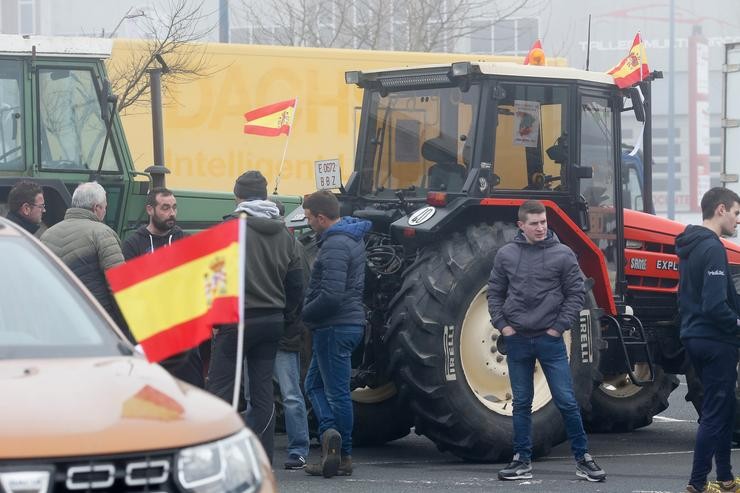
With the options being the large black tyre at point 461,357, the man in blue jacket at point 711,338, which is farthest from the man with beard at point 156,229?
the man in blue jacket at point 711,338

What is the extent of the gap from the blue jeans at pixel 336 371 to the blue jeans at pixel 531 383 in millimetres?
979

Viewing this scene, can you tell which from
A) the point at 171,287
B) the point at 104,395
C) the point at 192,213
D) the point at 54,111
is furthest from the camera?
the point at 192,213

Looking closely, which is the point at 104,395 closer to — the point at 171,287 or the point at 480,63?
the point at 171,287

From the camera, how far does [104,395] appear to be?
4.56 meters

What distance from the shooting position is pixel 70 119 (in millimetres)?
11648

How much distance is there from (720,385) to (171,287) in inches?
157

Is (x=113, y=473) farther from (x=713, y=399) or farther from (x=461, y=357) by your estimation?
(x=461, y=357)

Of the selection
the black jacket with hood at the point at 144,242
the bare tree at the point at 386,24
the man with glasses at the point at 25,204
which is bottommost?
the black jacket with hood at the point at 144,242

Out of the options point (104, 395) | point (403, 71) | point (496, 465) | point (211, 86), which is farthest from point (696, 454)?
point (211, 86)

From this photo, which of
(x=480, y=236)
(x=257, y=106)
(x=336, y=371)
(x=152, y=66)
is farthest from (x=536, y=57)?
(x=257, y=106)

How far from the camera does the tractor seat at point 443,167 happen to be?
1005 centimetres

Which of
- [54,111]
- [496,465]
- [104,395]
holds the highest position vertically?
[54,111]

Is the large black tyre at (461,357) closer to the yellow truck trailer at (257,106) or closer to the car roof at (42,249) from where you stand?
the car roof at (42,249)

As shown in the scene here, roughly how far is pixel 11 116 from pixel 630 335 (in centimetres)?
499
